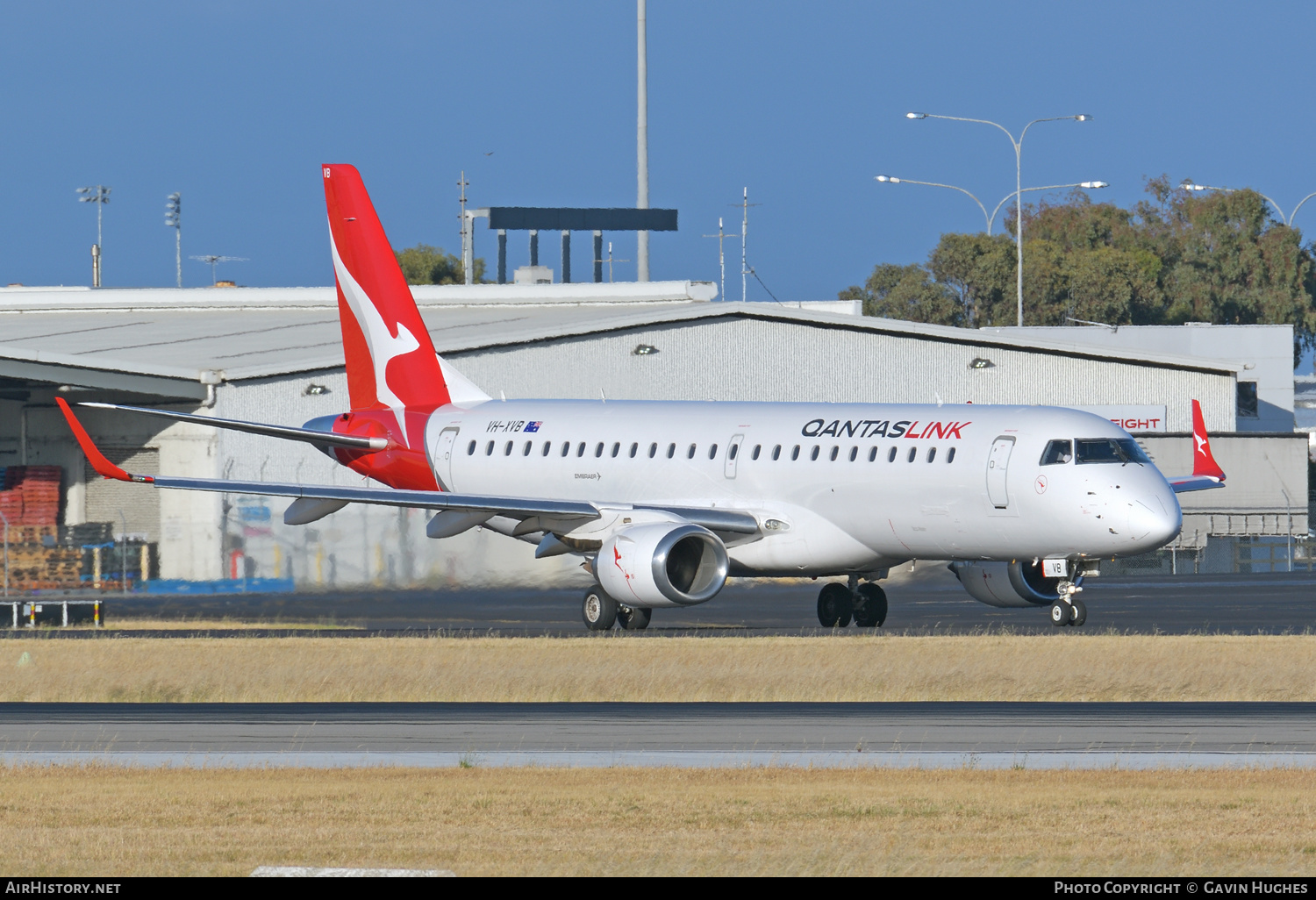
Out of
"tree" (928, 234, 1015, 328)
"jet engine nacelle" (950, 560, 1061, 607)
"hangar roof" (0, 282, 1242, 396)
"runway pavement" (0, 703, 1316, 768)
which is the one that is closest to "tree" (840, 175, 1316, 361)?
"tree" (928, 234, 1015, 328)

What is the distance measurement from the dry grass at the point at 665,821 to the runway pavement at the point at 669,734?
79 cm

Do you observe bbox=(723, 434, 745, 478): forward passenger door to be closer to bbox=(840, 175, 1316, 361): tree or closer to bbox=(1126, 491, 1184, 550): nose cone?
bbox=(1126, 491, 1184, 550): nose cone

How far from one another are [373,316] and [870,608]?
41.1 ft

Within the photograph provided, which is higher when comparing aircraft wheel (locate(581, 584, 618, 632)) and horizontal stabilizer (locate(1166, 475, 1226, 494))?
horizontal stabilizer (locate(1166, 475, 1226, 494))

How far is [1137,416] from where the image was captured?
Answer: 2254 inches

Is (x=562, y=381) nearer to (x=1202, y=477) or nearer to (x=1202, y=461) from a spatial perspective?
(x=1202, y=461)

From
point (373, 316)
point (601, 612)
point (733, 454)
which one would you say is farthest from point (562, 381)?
point (601, 612)

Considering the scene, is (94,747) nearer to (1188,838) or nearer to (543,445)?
(1188,838)

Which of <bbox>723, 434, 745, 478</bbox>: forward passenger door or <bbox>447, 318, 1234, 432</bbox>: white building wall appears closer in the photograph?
<bbox>723, 434, 745, 478</bbox>: forward passenger door

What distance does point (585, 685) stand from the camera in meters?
25.0

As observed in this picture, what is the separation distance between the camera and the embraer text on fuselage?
33156 mm

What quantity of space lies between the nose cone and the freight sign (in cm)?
2627

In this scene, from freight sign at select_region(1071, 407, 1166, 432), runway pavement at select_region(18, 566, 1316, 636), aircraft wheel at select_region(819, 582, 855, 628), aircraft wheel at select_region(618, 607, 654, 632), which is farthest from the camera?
freight sign at select_region(1071, 407, 1166, 432)
